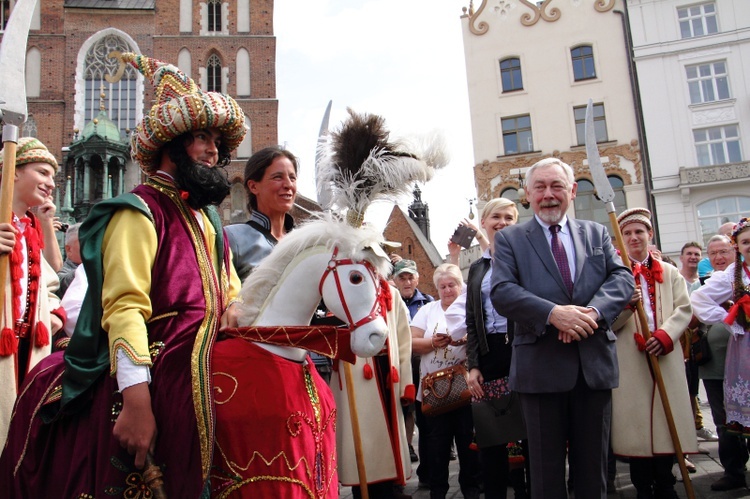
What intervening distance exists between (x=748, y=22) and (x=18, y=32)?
29.6 metres

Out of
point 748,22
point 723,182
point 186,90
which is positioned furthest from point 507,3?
point 186,90

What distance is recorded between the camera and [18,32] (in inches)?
117

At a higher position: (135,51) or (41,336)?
(135,51)

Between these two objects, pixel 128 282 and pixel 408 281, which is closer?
pixel 128 282

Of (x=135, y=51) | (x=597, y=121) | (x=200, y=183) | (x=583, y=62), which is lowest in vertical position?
(x=200, y=183)

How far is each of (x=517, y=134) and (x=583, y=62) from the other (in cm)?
419

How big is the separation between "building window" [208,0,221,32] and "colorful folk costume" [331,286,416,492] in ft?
122

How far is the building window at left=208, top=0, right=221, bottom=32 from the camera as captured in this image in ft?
125

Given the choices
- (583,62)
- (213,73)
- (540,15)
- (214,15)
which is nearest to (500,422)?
(583,62)

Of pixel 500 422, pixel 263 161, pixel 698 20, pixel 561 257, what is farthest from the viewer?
pixel 698 20

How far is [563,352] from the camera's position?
3.41 metres

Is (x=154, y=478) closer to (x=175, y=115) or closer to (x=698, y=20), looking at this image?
(x=175, y=115)

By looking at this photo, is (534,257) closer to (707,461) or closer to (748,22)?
(707,461)

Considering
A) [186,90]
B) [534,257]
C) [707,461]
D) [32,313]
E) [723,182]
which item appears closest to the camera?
[186,90]
